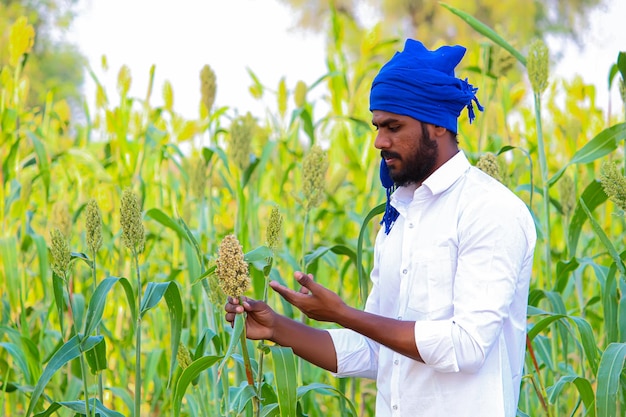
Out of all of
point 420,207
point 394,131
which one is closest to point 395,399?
point 420,207

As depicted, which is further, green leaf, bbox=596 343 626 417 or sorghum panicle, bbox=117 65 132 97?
sorghum panicle, bbox=117 65 132 97

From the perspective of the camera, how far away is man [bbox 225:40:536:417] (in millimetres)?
1508

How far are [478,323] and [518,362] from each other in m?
0.26

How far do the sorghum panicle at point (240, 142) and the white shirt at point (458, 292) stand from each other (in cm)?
75

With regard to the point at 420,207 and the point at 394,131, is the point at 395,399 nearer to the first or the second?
the point at 420,207

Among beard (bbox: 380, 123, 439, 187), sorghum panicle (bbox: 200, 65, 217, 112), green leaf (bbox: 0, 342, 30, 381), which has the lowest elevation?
green leaf (bbox: 0, 342, 30, 381)

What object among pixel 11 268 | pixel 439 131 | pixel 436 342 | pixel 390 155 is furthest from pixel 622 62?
pixel 11 268

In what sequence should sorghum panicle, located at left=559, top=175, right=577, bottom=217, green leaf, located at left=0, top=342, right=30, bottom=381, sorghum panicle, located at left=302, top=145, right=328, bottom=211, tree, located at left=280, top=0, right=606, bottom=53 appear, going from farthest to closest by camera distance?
tree, located at left=280, top=0, right=606, bottom=53, sorghum panicle, located at left=559, top=175, right=577, bottom=217, green leaf, located at left=0, top=342, right=30, bottom=381, sorghum panicle, located at left=302, top=145, right=328, bottom=211

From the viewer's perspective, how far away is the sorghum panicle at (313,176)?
1973 millimetres

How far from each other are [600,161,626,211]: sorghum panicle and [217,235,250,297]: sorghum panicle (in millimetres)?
718

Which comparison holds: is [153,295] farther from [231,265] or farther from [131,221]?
[231,265]

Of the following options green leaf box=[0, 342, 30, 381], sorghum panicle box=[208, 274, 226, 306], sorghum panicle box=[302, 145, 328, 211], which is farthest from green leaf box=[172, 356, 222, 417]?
green leaf box=[0, 342, 30, 381]

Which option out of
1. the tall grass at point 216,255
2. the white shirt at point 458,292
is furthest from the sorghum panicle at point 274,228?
the white shirt at point 458,292

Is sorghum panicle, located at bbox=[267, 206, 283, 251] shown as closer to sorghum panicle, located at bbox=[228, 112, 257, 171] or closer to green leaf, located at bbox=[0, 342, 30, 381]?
sorghum panicle, located at bbox=[228, 112, 257, 171]
